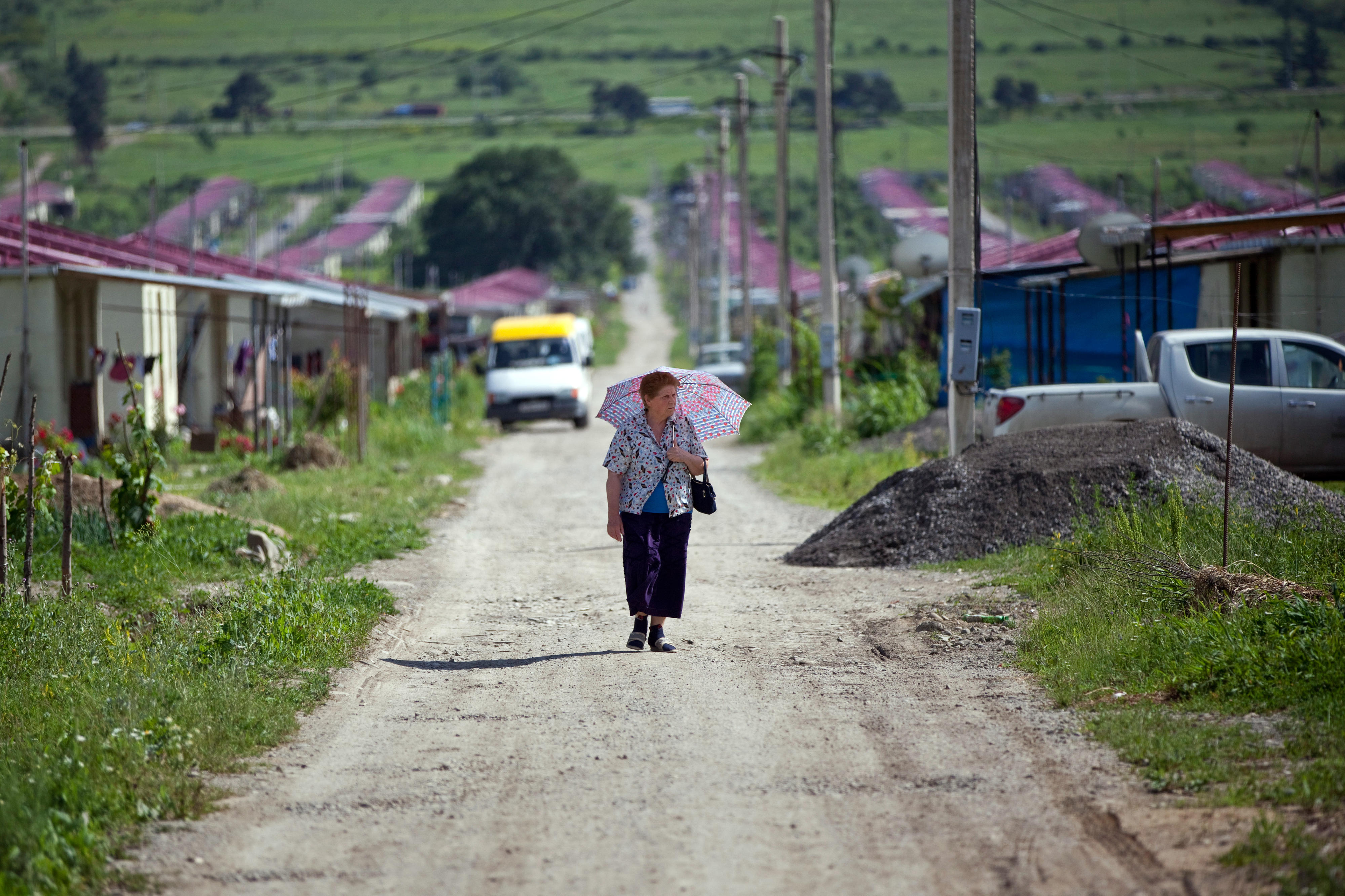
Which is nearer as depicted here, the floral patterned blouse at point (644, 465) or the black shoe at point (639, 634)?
the floral patterned blouse at point (644, 465)

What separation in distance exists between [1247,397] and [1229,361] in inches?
16.8

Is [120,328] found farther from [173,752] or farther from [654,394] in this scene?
[173,752]

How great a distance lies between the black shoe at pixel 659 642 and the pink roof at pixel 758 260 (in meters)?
13.2

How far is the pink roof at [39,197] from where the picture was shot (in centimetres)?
3862

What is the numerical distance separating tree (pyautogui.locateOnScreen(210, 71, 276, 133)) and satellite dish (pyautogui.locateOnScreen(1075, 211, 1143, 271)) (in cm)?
10043

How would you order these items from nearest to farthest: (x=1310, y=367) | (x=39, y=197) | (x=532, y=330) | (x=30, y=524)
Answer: (x=30, y=524) → (x=1310, y=367) → (x=532, y=330) → (x=39, y=197)

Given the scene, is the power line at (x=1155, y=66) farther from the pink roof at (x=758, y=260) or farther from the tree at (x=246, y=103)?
the tree at (x=246, y=103)

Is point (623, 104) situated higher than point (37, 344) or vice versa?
point (623, 104)

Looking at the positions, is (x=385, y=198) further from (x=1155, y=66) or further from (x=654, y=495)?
(x=654, y=495)

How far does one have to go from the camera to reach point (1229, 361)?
13148mm

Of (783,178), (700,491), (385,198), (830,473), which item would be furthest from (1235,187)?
(385,198)

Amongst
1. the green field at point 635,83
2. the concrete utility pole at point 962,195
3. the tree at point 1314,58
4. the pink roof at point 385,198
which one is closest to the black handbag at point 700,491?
the concrete utility pole at point 962,195

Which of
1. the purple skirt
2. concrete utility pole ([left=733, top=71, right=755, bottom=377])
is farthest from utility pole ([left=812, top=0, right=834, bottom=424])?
the purple skirt

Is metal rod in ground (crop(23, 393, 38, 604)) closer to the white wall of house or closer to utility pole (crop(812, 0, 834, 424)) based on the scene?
the white wall of house
